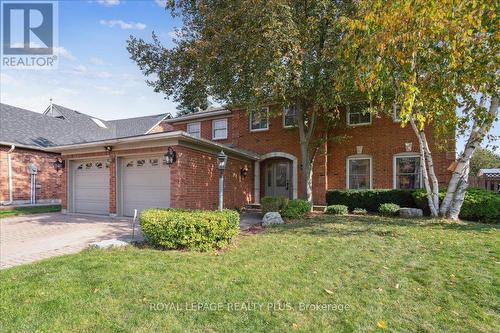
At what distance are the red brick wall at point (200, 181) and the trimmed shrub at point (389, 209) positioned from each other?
6.17 m

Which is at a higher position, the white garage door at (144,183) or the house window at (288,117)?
the house window at (288,117)

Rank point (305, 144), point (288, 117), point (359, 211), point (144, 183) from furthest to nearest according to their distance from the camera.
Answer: point (288, 117)
point (305, 144)
point (359, 211)
point (144, 183)

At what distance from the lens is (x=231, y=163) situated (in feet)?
43.3

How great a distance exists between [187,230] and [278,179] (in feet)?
33.0

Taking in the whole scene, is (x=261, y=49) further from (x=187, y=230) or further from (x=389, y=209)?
(x=389, y=209)

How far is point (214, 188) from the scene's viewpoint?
38.4ft

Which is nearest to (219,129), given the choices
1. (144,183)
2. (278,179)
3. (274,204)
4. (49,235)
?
(278,179)

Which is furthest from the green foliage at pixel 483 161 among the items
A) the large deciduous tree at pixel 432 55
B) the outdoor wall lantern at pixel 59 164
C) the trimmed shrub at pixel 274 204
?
the outdoor wall lantern at pixel 59 164

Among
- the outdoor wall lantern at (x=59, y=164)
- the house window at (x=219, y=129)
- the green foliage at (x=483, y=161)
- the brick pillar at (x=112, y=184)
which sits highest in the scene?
the house window at (x=219, y=129)

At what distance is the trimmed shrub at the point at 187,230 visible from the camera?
6.03 meters

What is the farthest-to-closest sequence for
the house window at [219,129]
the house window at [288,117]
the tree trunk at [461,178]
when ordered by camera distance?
the house window at [219,129] < the house window at [288,117] < the tree trunk at [461,178]

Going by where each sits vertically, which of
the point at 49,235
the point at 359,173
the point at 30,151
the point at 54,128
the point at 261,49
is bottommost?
the point at 49,235

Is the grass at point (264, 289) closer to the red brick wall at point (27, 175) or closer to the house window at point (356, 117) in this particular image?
the house window at point (356, 117)

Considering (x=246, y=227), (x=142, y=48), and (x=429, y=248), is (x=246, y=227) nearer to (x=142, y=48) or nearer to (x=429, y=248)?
(x=429, y=248)
